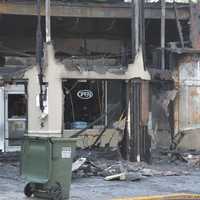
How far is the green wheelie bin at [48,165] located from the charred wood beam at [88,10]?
24.6ft

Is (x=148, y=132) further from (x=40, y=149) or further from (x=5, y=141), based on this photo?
(x=40, y=149)

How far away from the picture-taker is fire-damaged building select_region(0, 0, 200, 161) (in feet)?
60.0

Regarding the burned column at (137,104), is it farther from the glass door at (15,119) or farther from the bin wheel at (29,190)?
the bin wheel at (29,190)

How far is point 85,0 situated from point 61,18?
100cm

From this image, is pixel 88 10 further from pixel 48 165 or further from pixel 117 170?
pixel 48 165

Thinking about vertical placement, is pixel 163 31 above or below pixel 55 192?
above

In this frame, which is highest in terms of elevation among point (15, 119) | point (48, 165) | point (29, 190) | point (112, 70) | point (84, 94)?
point (112, 70)

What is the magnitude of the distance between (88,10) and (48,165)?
8.69 metres

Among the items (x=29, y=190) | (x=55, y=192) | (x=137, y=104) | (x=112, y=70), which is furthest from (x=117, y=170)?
(x=55, y=192)

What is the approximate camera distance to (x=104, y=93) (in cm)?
2106

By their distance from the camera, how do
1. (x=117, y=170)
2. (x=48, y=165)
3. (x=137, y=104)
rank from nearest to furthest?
(x=48, y=165), (x=117, y=170), (x=137, y=104)

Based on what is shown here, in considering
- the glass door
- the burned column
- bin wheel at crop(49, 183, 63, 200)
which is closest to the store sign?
the glass door

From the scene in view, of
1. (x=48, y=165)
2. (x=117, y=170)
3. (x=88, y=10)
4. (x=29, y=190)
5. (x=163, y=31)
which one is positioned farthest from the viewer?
(x=163, y=31)

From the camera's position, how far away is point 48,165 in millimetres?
11367
